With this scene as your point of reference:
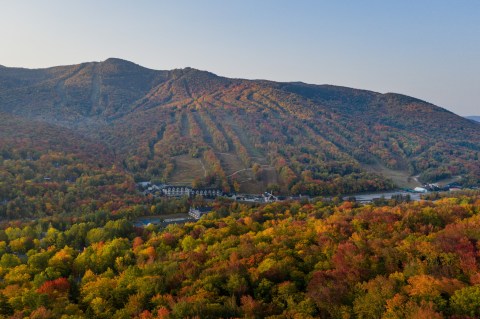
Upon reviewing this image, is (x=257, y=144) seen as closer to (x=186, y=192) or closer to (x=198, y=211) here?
(x=186, y=192)

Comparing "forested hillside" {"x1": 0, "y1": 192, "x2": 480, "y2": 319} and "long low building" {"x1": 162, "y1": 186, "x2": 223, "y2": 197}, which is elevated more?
"forested hillside" {"x1": 0, "y1": 192, "x2": 480, "y2": 319}

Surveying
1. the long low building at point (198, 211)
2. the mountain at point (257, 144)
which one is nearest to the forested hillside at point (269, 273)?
the long low building at point (198, 211)

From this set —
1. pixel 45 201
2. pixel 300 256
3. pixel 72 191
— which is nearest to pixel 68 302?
pixel 300 256

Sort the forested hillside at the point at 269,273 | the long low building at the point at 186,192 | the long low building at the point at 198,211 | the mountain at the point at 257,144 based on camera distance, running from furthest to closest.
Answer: the mountain at the point at 257,144 < the long low building at the point at 186,192 < the long low building at the point at 198,211 < the forested hillside at the point at 269,273

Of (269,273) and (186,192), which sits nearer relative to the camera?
(269,273)

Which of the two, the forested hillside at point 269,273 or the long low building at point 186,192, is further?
the long low building at point 186,192

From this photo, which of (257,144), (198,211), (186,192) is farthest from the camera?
(257,144)

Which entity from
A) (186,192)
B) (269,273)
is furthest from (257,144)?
(269,273)

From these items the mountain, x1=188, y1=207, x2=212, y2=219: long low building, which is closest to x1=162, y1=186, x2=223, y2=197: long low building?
the mountain

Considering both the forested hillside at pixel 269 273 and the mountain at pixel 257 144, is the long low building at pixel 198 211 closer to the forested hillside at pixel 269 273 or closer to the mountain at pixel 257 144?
the forested hillside at pixel 269 273

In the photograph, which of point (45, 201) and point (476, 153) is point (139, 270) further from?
point (476, 153)

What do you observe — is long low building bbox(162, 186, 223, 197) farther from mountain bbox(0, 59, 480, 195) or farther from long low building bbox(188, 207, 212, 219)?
long low building bbox(188, 207, 212, 219)
